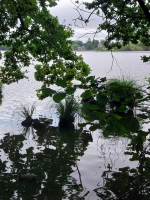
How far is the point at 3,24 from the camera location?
18.4 ft

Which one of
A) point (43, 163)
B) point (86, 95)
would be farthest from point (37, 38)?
point (86, 95)

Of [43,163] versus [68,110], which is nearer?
[43,163]

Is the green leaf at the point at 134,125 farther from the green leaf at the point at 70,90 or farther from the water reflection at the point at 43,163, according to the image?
the water reflection at the point at 43,163

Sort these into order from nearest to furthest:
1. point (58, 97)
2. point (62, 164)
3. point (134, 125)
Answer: point (58, 97) < point (134, 125) < point (62, 164)

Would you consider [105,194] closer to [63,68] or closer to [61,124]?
[63,68]

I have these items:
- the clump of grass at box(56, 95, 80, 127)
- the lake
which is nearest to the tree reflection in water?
Answer: the lake

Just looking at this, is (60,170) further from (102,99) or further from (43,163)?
(102,99)

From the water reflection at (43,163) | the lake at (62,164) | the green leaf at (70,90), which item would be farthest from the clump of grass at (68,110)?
the green leaf at (70,90)

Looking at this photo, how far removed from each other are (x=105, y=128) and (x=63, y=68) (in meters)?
4.54

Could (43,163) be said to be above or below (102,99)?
below

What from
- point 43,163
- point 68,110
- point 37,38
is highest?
point 37,38

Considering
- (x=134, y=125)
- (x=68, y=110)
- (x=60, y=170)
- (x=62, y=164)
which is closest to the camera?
(x=134, y=125)

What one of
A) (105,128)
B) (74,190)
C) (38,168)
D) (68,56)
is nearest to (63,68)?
(68,56)

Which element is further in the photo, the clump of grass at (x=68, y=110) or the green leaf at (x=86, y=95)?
the clump of grass at (x=68, y=110)
